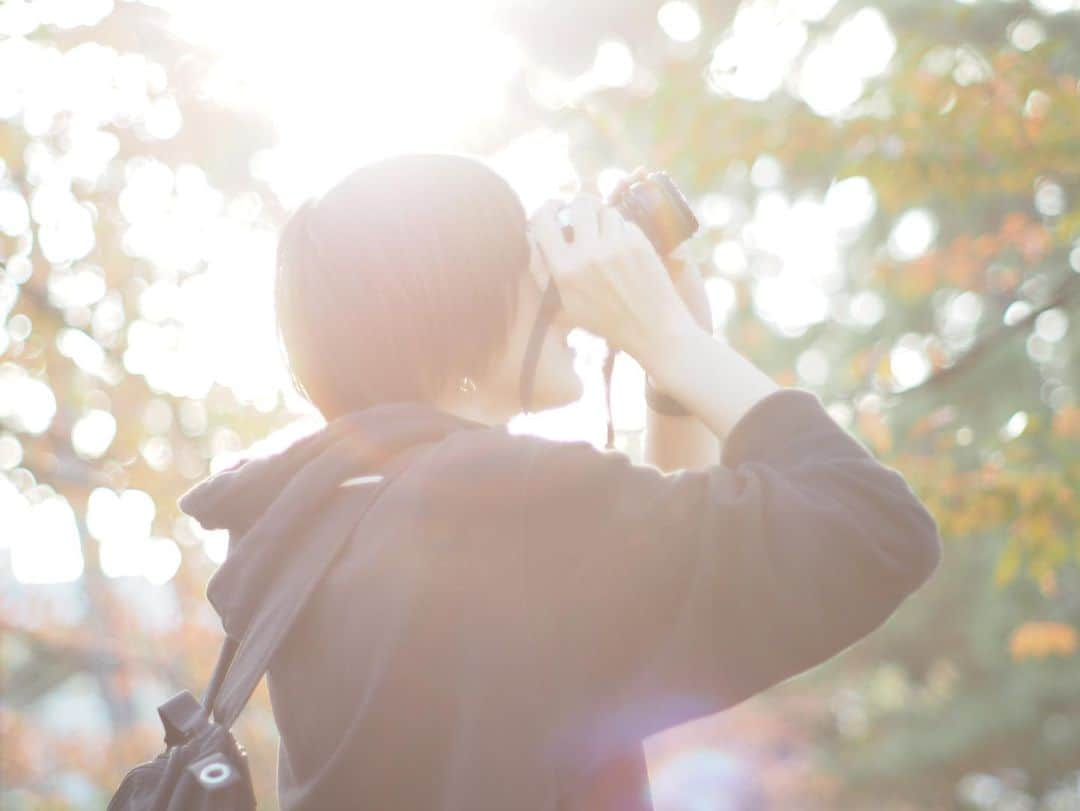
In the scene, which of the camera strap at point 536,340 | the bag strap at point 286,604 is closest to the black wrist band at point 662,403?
the camera strap at point 536,340

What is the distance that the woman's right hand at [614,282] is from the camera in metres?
1.29

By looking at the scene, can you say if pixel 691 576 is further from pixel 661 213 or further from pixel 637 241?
pixel 661 213

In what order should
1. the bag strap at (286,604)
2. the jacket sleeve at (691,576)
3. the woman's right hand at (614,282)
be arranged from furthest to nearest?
the woman's right hand at (614,282) → the bag strap at (286,604) → the jacket sleeve at (691,576)

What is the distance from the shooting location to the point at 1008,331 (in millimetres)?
3982

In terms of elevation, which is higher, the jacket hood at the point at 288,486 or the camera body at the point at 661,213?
the camera body at the point at 661,213

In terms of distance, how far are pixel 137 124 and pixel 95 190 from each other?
19.3 inches

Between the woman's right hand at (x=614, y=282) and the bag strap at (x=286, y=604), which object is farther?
the woman's right hand at (x=614, y=282)

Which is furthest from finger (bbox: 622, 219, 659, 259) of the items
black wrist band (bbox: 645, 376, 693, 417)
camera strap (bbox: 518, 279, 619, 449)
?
black wrist band (bbox: 645, 376, 693, 417)

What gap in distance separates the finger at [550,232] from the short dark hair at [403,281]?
29mm

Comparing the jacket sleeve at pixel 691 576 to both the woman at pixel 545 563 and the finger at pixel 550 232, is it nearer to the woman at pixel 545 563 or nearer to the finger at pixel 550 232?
the woman at pixel 545 563

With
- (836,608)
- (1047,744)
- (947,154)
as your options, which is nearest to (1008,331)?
(947,154)

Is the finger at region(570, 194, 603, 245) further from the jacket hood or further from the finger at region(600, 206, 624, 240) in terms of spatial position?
the jacket hood

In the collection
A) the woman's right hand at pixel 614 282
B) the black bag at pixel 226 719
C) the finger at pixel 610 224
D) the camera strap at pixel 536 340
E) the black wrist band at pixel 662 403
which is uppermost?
the finger at pixel 610 224

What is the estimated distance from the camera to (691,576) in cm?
109
